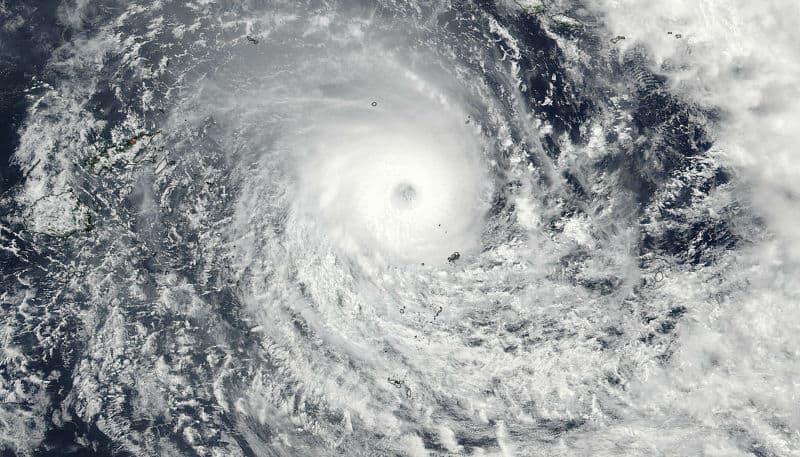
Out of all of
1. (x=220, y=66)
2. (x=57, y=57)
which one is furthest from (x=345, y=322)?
(x=57, y=57)

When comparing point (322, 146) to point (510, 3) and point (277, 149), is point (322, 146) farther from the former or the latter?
point (510, 3)

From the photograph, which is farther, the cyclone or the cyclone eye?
the cyclone eye

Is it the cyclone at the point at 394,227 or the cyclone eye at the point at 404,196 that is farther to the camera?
the cyclone eye at the point at 404,196

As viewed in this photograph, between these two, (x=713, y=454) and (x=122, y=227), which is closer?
(x=713, y=454)

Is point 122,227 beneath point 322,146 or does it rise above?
beneath

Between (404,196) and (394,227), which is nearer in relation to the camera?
(394,227)

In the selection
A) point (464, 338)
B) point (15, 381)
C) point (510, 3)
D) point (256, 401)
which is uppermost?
point (510, 3)

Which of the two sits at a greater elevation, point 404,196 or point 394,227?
point 404,196
